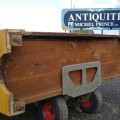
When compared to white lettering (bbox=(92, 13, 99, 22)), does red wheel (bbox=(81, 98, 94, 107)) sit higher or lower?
lower

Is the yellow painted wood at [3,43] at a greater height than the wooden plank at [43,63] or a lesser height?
greater

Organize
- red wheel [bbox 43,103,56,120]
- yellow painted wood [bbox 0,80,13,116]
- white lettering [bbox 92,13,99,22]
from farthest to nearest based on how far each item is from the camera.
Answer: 1. white lettering [bbox 92,13,99,22]
2. red wheel [bbox 43,103,56,120]
3. yellow painted wood [bbox 0,80,13,116]

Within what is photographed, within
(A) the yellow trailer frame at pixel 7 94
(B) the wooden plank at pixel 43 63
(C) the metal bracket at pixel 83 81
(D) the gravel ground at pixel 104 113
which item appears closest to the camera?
(A) the yellow trailer frame at pixel 7 94

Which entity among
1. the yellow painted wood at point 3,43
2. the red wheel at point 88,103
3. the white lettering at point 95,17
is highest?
the white lettering at point 95,17

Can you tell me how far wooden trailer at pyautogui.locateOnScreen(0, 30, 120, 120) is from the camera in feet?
10.6

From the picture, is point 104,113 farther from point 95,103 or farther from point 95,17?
point 95,17

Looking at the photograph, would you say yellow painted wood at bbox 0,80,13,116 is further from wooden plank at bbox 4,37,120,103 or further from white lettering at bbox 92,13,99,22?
white lettering at bbox 92,13,99,22

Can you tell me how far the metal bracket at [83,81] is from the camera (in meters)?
3.99

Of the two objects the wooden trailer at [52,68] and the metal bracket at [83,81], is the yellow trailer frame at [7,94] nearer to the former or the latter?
the wooden trailer at [52,68]

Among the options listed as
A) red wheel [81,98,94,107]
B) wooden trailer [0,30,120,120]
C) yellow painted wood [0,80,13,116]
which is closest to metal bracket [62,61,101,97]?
wooden trailer [0,30,120,120]

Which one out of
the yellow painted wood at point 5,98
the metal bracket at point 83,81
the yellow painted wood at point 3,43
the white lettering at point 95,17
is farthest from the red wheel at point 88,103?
the white lettering at point 95,17

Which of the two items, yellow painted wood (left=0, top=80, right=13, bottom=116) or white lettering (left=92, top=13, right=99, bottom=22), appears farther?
white lettering (left=92, top=13, right=99, bottom=22)

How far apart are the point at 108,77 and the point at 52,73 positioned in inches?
59.9

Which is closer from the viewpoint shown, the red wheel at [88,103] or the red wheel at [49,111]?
the red wheel at [49,111]
